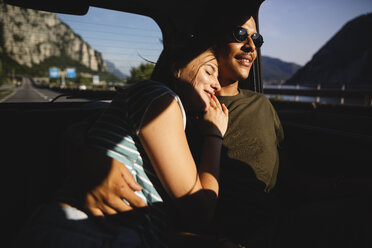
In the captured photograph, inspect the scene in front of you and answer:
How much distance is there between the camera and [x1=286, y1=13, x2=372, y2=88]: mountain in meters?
2.24

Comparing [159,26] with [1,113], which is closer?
[1,113]

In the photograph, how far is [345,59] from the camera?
8.34ft

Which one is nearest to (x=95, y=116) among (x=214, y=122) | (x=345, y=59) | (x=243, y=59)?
(x=214, y=122)

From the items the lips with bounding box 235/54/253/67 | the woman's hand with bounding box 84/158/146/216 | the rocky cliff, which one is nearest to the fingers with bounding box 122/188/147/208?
the woman's hand with bounding box 84/158/146/216

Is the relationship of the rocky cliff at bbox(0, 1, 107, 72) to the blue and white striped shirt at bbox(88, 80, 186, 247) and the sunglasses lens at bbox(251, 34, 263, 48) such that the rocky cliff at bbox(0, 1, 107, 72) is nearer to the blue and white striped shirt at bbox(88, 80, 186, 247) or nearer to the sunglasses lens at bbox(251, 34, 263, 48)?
the blue and white striped shirt at bbox(88, 80, 186, 247)

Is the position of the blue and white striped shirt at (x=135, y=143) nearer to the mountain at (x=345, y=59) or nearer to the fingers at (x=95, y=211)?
the fingers at (x=95, y=211)

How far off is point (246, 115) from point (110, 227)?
1233 millimetres

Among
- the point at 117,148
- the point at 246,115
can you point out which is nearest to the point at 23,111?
the point at 117,148

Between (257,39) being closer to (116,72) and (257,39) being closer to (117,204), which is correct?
(116,72)

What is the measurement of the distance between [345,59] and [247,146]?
1.96m

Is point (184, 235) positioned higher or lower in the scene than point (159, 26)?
lower

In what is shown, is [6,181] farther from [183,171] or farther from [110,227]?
[183,171]

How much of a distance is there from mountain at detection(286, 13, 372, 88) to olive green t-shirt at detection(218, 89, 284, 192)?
34.9 inches

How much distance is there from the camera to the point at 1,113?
1616 millimetres
